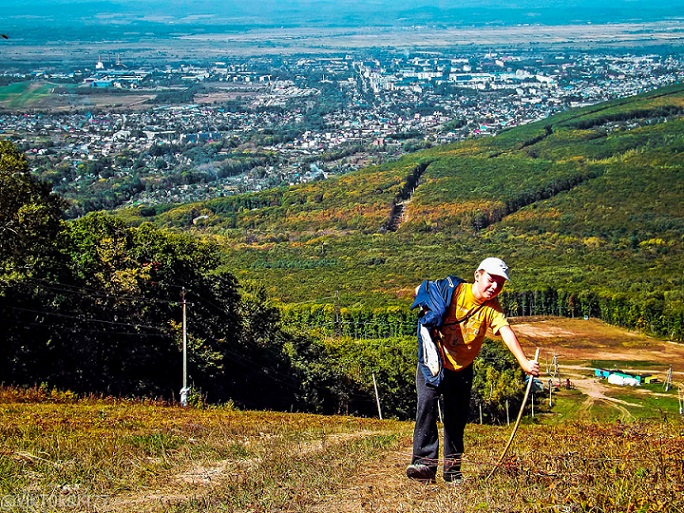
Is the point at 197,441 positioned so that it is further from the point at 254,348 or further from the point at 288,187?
the point at 288,187

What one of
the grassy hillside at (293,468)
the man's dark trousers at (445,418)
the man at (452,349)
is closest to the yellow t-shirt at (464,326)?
the man at (452,349)

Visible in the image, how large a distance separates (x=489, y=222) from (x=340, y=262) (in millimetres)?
16083

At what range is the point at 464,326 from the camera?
483 cm

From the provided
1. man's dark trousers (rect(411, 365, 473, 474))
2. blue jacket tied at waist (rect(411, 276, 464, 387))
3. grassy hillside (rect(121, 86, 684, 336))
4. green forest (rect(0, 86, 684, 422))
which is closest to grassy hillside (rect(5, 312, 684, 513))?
man's dark trousers (rect(411, 365, 473, 474))

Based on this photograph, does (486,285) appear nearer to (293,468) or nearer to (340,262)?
(293,468)

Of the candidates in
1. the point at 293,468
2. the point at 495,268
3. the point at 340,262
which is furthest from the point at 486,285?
the point at 340,262

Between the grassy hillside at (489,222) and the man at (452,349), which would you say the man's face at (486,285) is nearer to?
the man at (452,349)

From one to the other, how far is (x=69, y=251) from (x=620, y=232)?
159 ft

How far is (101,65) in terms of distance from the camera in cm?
13112

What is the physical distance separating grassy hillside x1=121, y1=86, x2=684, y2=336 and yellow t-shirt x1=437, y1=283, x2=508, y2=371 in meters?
34.7

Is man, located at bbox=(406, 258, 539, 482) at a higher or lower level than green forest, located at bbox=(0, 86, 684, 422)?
higher

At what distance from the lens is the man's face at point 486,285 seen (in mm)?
4691

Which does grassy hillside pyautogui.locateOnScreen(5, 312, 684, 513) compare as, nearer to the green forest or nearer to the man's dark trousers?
the man's dark trousers

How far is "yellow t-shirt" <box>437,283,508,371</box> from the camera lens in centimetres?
479
